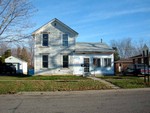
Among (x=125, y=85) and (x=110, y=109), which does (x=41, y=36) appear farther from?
(x=110, y=109)

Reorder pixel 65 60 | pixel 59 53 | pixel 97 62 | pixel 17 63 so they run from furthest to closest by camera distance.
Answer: pixel 17 63, pixel 97 62, pixel 65 60, pixel 59 53

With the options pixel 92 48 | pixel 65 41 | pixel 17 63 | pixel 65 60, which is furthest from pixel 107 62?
pixel 17 63

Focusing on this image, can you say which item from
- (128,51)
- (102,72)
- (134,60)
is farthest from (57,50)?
(128,51)

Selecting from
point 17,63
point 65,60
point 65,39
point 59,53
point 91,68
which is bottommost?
point 91,68

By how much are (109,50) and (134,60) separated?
27766 millimetres

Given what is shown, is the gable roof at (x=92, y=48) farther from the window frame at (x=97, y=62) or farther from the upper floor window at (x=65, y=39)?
the upper floor window at (x=65, y=39)

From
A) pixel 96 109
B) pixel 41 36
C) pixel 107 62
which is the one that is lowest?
pixel 96 109

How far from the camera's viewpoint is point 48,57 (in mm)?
32969

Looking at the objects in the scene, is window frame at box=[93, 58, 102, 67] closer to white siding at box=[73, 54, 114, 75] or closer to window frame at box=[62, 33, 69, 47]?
white siding at box=[73, 54, 114, 75]

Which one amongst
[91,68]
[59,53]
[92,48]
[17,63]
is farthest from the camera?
[17,63]

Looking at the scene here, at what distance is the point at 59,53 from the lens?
1299 inches

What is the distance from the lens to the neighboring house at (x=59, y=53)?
32.8 meters

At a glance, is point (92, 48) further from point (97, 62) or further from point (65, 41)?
point (65, 41)

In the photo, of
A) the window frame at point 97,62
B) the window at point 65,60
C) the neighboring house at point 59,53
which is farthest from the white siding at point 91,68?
the window at point 65,60
